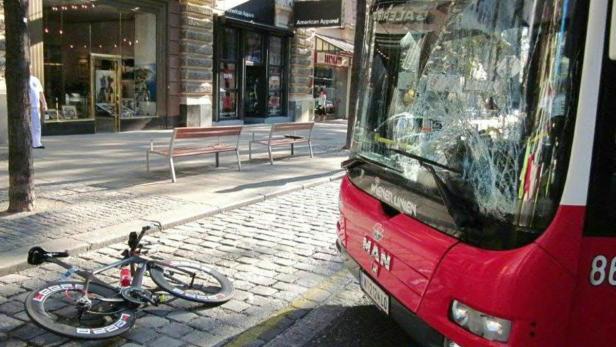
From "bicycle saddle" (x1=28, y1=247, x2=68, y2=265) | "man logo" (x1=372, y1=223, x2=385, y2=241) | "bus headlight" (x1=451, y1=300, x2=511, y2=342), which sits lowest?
"bicycle saddle" (x1=28, y1=247, x2=68, y2=265)

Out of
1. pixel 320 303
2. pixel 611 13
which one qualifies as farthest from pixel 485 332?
pixel 320 303

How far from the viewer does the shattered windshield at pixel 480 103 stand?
2.51 metres

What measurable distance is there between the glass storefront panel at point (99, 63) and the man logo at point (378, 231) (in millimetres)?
13516

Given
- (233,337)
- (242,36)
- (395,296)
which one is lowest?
(233,337)

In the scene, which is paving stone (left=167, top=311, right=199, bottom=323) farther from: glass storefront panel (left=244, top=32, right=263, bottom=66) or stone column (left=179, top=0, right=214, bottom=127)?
glass storefront panel (left=244, top=32, right=263, bottom=66)

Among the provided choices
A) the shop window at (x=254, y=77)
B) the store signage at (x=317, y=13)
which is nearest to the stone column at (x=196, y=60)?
the shop window at (x=254, y=77)

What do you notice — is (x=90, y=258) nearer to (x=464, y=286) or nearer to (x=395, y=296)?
(x=395, y=296)

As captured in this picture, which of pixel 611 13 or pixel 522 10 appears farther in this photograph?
A: pixel 522 10

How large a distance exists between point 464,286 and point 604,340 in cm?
64

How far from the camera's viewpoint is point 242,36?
21906 millimetres

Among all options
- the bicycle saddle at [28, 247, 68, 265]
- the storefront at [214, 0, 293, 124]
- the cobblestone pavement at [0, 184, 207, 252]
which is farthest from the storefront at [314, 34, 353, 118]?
the bicycle saddle at [28, 247, 68, 265]

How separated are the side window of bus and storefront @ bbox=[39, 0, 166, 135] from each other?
14095 millimetres

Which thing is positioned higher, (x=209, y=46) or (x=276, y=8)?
(x=276, y=8)

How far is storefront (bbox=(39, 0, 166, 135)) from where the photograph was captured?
15.4m
